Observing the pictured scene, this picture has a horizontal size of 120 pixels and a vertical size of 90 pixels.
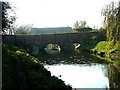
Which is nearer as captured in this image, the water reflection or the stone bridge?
the water reflection

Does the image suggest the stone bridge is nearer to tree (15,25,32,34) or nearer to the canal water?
the canal water

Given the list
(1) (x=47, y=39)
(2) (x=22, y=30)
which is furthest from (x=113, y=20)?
(2) (x=22, y=30)

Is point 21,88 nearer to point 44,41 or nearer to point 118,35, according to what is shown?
point 118,35

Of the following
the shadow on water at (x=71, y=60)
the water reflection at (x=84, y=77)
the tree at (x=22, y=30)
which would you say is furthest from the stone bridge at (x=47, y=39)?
the water reflection at (x=84, y=77)

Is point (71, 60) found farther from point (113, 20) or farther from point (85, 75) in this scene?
point (85, 75)

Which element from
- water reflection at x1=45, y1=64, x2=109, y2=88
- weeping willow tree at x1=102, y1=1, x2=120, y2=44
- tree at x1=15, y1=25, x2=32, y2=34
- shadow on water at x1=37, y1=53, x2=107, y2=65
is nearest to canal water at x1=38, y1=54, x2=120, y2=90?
water reflection at x1=45, y1=64, x2=109, y2=88

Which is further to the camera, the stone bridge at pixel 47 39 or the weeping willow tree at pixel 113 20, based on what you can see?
the stone bridge at pixel 47 39

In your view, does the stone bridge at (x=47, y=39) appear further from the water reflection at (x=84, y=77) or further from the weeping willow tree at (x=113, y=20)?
the water reflection at (x=84, y=77)

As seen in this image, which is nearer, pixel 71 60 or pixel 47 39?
pixel 71 60

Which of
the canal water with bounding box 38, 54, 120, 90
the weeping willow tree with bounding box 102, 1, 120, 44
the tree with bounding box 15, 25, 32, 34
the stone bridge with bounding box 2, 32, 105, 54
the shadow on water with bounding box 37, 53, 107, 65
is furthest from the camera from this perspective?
the tree with bounding box 15, 25, 32, 34

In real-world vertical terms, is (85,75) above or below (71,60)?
above

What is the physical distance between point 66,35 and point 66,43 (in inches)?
94.9

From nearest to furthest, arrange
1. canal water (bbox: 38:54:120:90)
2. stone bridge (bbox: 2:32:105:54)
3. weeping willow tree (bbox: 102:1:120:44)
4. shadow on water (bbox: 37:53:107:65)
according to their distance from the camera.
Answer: canal water (bbox: 38:54:120:90), weeping willow tree (bbox: 102:1:120:44), shadow on water (bbox: 37:53:107:65), stone bridge (bbox: 2:32:105:54)

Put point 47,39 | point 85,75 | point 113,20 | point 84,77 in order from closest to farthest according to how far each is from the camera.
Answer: point 84,77
point 85,75
point 113,20
point 47,39
